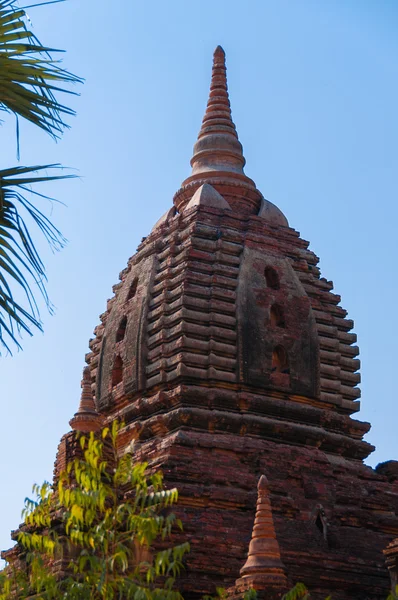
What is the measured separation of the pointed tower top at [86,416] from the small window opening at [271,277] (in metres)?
5.32

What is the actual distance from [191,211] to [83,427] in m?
6.74

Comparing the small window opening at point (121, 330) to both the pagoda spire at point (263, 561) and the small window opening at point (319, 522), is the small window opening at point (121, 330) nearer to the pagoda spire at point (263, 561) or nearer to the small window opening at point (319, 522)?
the small window opening at point (319, 522)

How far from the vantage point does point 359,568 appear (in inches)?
957

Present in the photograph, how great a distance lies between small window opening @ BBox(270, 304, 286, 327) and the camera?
2780 centimetres

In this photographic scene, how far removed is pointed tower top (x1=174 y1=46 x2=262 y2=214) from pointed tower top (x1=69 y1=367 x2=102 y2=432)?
7.21 metres

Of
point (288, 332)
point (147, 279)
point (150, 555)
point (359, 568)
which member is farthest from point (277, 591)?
point (147, 279)

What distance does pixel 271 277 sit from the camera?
28.7 meters

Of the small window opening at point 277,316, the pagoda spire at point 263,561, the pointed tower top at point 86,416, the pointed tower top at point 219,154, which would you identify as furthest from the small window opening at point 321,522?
the pointed tower top at point 219,154

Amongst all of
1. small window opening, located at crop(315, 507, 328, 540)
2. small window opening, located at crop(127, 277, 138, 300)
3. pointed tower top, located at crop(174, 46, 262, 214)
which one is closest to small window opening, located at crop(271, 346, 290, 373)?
small window opening, located at crop(315, 507, 328, 540)

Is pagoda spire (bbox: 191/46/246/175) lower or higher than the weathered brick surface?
higher

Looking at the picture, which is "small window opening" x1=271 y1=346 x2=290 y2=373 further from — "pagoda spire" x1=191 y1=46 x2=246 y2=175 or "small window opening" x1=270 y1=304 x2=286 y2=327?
"pagoda spire" x1=191 y1=46 x2=246 y2=175

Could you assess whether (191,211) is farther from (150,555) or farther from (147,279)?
(150,555)

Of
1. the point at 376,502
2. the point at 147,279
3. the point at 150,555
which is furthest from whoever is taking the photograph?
the point at 147,279

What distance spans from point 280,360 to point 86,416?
4915mm
